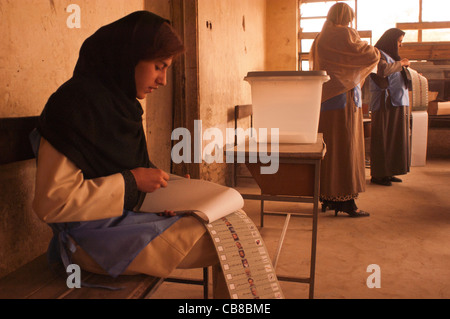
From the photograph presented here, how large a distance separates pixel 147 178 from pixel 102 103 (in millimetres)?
240

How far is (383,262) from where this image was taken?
2.54m

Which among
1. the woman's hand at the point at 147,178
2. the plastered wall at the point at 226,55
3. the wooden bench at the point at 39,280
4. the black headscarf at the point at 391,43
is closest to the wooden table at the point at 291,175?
the woman's hand at the point at 147,178

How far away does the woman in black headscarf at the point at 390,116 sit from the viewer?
14.5 feet

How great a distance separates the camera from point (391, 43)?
14.6ft

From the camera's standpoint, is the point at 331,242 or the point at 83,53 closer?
the point at 83,53

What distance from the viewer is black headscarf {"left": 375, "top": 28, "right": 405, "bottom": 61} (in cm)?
443

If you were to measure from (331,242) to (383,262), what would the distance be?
0.41 meters

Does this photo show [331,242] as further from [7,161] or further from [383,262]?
[7,161]

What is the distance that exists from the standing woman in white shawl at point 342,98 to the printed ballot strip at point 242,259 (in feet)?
7.14

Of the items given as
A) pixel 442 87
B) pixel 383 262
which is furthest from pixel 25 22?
pixel 442 87

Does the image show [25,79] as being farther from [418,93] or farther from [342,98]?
[418,93]

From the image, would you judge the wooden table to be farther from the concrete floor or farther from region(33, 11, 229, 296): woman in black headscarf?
region(33, 11, 229, 296): woman in black headscarf

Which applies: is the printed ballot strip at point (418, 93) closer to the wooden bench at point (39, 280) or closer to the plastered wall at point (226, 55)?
the plastered wall at point (226, 55)

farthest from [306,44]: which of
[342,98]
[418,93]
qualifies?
[342,98]
